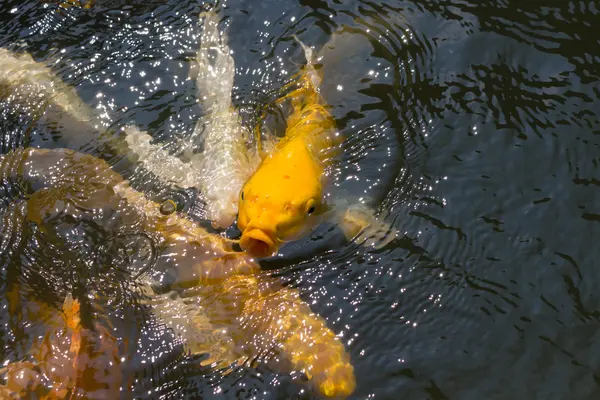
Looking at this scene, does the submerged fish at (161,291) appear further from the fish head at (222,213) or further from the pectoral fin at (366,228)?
the pectoral fin at (366,228)

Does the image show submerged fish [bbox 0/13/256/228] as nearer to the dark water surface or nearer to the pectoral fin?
the dark water surface

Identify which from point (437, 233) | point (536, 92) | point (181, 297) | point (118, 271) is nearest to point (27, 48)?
point (118, 271)

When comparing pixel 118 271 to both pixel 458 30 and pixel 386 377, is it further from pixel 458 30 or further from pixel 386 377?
pixel 458 30

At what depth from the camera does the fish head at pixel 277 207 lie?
3.79 m

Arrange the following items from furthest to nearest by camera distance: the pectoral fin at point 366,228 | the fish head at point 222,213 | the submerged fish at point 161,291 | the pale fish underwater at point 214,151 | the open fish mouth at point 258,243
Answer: the pale fish underwater at point 214,151 → the fish head at point 222,213 → the pectoral fin at point 366,228 → the open fish mouth at point 258,243 → the submerged fish at point 161,291

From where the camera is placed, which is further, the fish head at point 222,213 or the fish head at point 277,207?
the fish head at point 222,213

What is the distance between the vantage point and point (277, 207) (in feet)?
12.6

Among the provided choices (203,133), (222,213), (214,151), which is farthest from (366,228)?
(203,133)

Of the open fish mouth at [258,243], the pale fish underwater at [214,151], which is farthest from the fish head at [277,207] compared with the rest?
the pale fish underwater at [214,151]

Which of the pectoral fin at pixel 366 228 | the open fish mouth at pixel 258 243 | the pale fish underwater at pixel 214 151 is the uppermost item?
the pale fish underwater at pixel 214 151

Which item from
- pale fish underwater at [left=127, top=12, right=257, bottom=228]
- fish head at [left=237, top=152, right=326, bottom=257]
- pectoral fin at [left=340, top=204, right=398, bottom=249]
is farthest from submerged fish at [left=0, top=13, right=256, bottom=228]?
pectoral fin at [left=340, top=204, right=398, bottom=249]

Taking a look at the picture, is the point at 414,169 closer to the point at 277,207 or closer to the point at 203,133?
the point at 277,207

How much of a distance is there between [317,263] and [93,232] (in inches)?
59.1

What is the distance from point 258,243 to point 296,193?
387 mm
